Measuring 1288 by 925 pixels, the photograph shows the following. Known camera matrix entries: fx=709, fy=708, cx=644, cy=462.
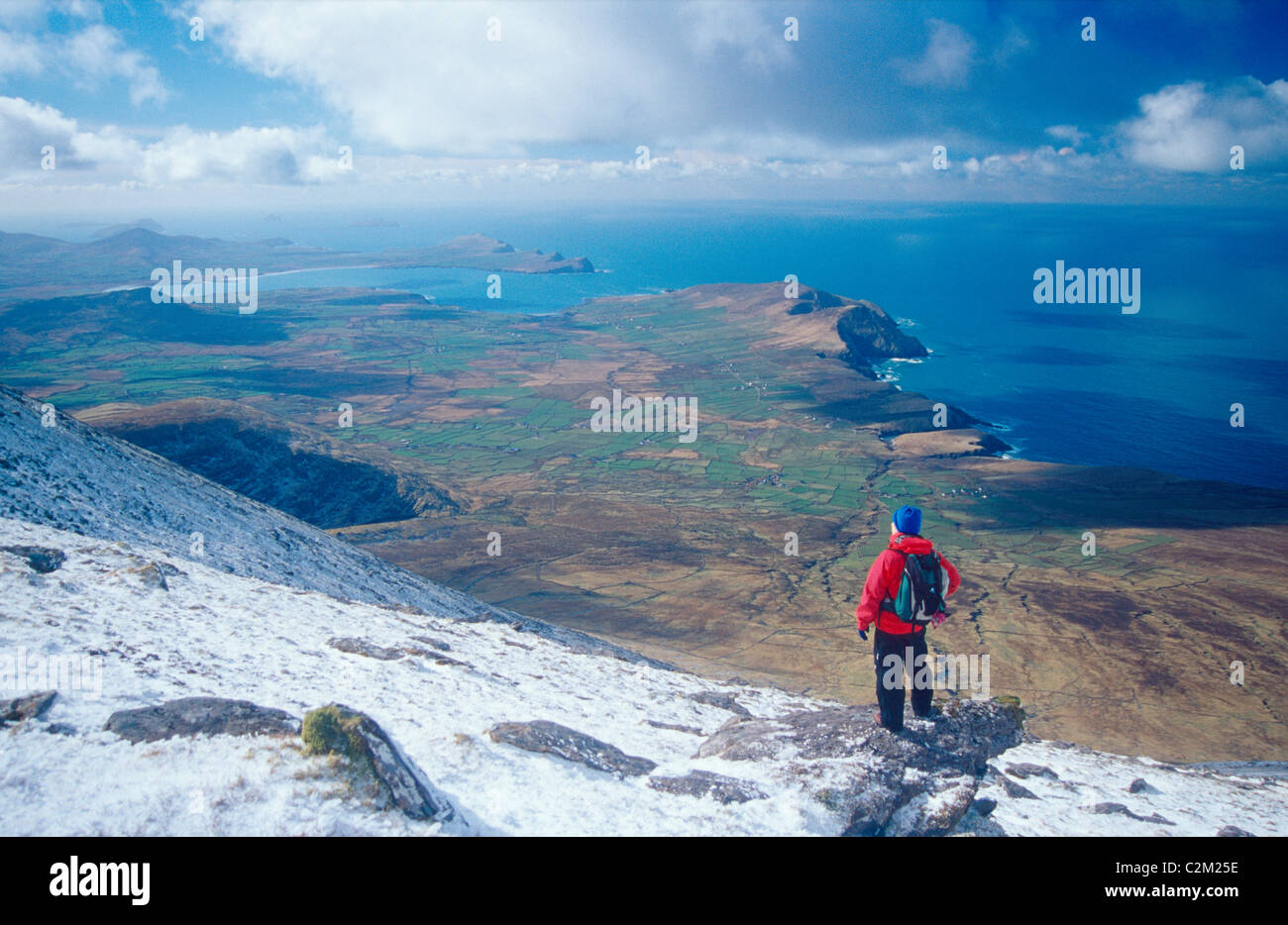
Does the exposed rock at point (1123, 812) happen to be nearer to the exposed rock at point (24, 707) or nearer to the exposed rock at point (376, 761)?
the exposed rock at point (376, 761)

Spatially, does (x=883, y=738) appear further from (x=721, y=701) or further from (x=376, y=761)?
(x=376, y=761)

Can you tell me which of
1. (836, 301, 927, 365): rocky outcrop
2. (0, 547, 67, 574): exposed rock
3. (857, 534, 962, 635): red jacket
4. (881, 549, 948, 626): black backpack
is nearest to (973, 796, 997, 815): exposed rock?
(857, 534, 962, 635): red jacket

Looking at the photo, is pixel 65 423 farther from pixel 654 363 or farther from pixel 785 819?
pixel 654 363

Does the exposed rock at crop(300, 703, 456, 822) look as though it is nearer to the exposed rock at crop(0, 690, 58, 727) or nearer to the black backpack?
the exposed rock at crop(0, 690, 58, 727)

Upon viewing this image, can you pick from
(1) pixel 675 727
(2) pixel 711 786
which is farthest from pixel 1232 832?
(2) pixel 711 786

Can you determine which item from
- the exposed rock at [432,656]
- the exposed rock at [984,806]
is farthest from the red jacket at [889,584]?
the exposed rock at [432,656]

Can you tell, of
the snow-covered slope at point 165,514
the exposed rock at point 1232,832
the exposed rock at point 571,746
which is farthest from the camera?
the snow-covered slope at point 165,514

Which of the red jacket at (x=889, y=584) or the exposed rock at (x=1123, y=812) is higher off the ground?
the red jacket at (x=889, y=584)
